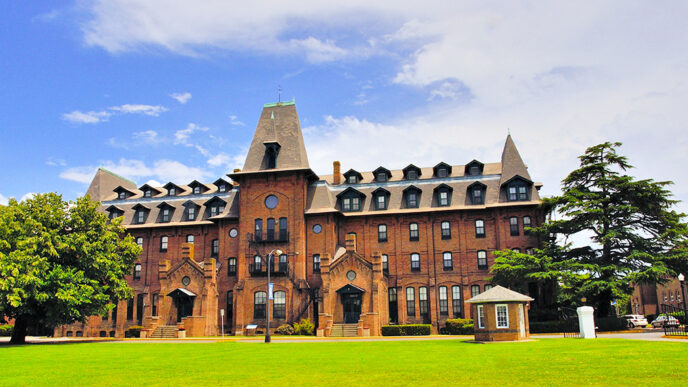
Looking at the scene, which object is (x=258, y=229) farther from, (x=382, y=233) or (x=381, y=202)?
(x=381, y=202)

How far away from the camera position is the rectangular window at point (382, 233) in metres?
51.8

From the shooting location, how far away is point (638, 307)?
292 feet

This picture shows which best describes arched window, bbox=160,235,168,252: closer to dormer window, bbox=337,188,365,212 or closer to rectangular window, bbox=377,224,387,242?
dormer window, bbox=337,188,365,212

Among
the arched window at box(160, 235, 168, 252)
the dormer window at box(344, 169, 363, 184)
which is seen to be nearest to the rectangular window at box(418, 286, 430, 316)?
the dormer window at box(344, 169, 363, 184)

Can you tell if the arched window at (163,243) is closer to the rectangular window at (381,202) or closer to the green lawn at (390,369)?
the rectangular window at (381,202)

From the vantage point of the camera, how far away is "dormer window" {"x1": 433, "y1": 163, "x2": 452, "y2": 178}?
176 feet

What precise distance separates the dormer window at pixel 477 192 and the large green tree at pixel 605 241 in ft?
24.1

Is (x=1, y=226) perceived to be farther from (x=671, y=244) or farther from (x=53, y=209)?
(x=671, y=244)

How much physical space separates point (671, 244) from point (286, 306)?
1177 inches

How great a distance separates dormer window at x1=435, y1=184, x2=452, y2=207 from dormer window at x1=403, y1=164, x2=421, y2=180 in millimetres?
3104

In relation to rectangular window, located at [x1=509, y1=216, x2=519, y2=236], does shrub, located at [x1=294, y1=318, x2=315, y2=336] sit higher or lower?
lower

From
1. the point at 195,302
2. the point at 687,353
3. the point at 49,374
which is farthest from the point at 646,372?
the point at 195,302

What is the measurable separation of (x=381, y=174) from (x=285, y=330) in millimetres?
17906

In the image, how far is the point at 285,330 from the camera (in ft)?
150
